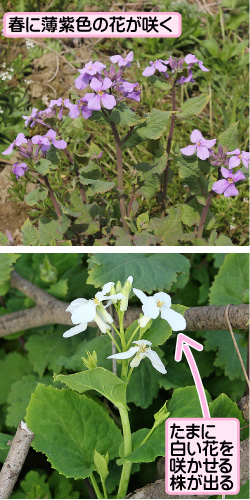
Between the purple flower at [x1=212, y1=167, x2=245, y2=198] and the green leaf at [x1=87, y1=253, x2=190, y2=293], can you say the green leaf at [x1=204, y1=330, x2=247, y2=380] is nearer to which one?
the green leaf at [x1=87, y1=253, x2=190, y2=293]

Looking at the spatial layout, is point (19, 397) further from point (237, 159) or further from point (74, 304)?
point (237, 159)

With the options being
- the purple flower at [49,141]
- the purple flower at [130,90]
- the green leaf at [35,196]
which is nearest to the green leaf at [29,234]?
the green leaf at [35,196]

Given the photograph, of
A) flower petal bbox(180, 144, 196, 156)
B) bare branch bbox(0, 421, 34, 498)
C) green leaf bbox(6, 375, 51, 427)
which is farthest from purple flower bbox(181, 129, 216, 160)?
bare branch bbox(0, 421, 34, 498)

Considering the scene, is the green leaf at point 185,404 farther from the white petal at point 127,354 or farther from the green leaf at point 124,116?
the green leaf at point 124,116

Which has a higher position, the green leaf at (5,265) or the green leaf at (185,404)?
the green leaf at (5,265)

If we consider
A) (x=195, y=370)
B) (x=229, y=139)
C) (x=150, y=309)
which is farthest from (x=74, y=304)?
(x=229, y=139)

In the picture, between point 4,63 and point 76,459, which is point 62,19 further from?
point 76,459
